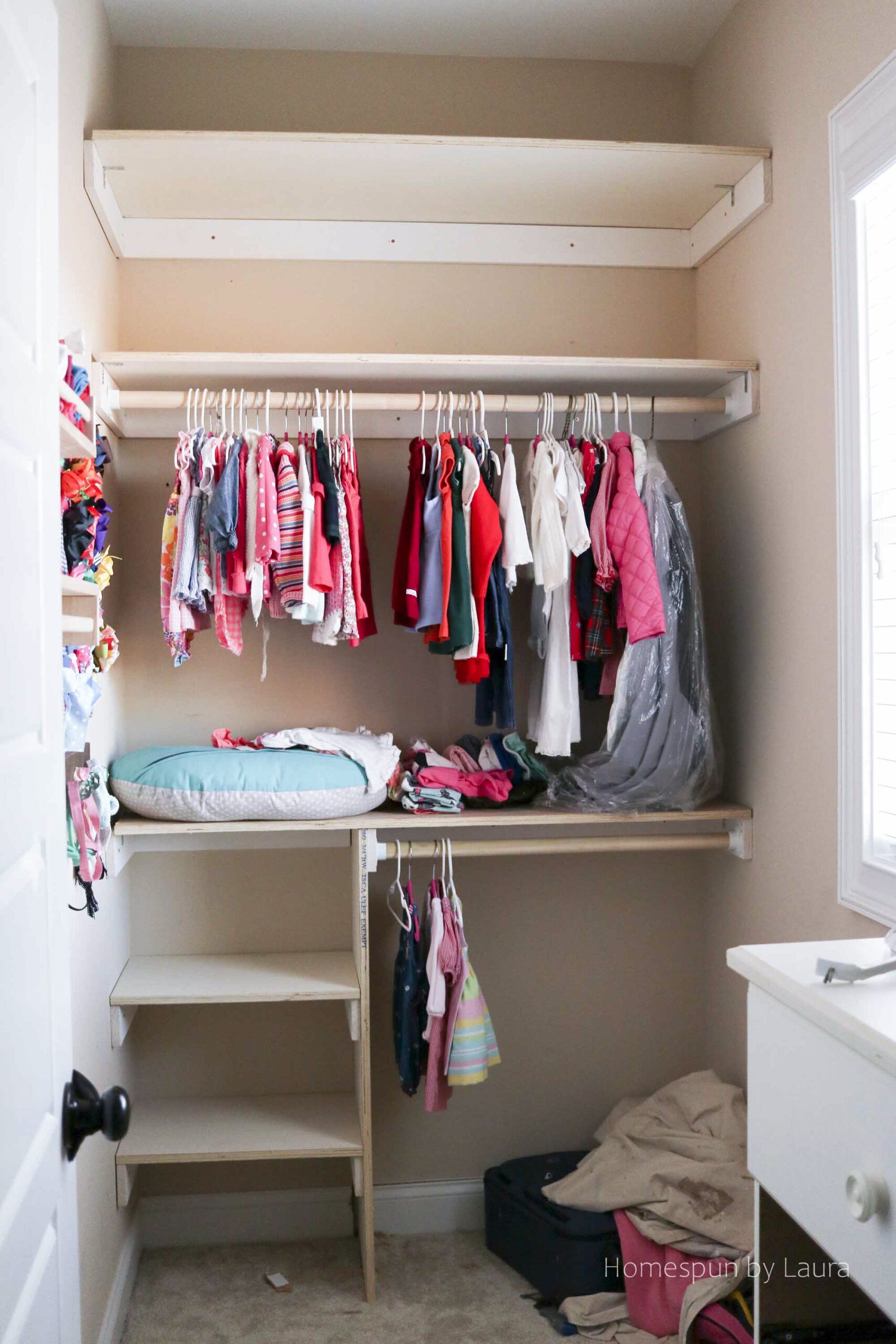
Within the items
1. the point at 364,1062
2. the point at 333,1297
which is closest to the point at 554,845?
the point at 364,1062

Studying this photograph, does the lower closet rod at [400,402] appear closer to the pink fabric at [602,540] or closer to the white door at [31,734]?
the pink fabric at [602,540]

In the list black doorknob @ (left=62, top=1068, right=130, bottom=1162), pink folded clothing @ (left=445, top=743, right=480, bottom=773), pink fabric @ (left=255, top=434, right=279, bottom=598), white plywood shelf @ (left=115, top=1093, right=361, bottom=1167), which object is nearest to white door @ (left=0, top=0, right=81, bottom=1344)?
black doorknob @ (left=62, top=1068, right=130, bottom=1162)

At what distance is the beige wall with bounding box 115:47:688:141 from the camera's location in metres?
2.71

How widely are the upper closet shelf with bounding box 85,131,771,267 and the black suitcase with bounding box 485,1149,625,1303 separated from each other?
7.76 feet

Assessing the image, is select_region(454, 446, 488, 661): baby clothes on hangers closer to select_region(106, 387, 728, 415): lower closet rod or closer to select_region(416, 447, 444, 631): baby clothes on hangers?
select_region(416, 447, 444, 631): baby clothes on hangers

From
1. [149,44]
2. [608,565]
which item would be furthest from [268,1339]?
[149,44]

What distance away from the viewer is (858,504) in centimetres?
197

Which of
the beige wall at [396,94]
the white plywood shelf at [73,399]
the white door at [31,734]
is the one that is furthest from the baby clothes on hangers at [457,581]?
the white door at [31,734]

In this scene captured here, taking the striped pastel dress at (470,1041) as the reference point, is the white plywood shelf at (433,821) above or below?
above

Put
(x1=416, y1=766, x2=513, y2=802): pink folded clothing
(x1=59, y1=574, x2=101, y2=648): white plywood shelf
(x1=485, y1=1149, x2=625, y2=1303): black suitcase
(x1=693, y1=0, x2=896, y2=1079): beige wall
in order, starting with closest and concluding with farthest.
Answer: (x1=59, y1=574, x2=101, y2=648): white plywood shelf
(x1=693, y1=0, x2=896, y2=1079): beige wall
(x1=485, y1=1149, x2=625, y2=1303): black suitcase
(x1=416, y1=766, x2=513, y2=802): pink folded clothing

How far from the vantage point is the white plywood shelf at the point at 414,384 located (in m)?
2.38

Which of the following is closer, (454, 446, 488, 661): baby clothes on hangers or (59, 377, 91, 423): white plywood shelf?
(59, 377, 91, 423): white plywood shelf

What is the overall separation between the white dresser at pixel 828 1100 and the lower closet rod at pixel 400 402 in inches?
57.4

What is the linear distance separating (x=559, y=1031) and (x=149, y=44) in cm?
284
